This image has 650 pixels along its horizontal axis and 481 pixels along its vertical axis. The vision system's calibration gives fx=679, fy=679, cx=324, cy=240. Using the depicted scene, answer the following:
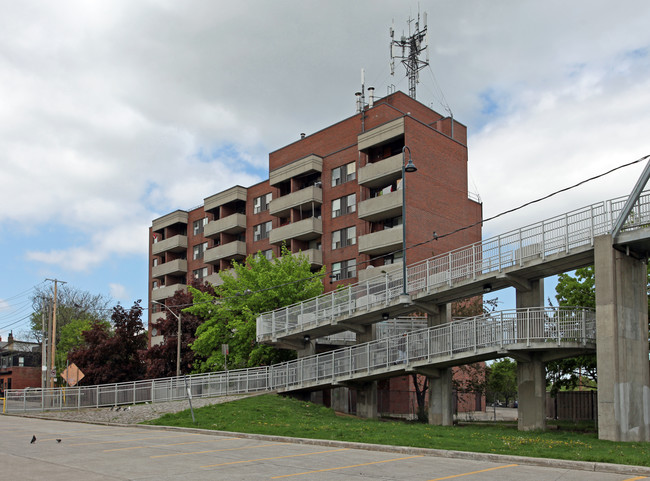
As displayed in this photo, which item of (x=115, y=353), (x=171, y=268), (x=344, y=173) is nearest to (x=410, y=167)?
(x=344, y=173)

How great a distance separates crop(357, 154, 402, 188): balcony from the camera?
50.4 m

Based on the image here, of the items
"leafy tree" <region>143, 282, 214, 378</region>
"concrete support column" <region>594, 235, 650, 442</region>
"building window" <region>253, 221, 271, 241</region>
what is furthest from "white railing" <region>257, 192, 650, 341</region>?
"building window" <region>253, 221, 271, 241</region>

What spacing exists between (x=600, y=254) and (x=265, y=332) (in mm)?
20471

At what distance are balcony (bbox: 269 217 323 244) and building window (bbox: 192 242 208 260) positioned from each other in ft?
58.9

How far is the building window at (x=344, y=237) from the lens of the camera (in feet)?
181

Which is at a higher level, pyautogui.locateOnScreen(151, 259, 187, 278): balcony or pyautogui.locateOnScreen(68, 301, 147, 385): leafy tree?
pyautogui.locateOnScreen(151, 259, 187, 278): balcony

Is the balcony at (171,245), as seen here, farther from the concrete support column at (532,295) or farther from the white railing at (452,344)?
the concrete support column at (532,295)

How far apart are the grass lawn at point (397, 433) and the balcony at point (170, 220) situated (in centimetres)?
4848

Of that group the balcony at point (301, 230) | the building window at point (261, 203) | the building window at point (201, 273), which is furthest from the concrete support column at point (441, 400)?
the building window at point (201, 273)

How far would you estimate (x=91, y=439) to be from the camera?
21.0 meters

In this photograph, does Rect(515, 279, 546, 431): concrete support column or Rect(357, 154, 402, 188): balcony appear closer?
Rect(515, 279, 546, 431): concrete support column

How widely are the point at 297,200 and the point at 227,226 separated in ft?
42.2

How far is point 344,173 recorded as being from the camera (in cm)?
5672

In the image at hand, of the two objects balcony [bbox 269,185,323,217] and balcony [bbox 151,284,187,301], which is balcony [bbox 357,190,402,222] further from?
balcony [bbox 151,284,187,301]
